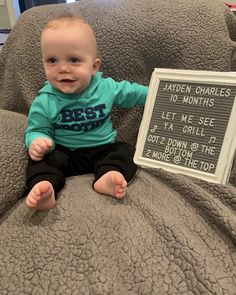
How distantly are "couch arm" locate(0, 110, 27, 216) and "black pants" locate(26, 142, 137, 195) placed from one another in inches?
0.8

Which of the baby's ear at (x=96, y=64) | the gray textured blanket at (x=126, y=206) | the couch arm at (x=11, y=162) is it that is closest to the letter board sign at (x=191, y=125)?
the gray textured blanket at (x=126, y=206)

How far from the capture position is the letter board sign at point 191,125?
873mm

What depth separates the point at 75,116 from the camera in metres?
1.03

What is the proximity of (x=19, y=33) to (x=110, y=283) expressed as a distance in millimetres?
857

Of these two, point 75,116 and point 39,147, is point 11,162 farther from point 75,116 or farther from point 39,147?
point 75,116

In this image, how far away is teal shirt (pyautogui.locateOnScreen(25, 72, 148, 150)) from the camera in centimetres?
102

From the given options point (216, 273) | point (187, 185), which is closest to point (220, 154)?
point (187, 185)

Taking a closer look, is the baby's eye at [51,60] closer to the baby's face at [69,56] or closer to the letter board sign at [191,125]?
the baby's face at [69,56]

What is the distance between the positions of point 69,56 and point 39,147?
0.23m

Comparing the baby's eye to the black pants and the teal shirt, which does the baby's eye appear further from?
the black pants

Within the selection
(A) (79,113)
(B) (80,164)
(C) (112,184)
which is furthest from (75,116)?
(C) (112,184)

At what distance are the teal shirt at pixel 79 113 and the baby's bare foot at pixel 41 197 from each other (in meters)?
0.18

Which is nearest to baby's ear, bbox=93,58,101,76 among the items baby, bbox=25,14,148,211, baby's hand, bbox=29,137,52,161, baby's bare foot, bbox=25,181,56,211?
baby, bbox=25,14,148,211

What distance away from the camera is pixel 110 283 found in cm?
68
